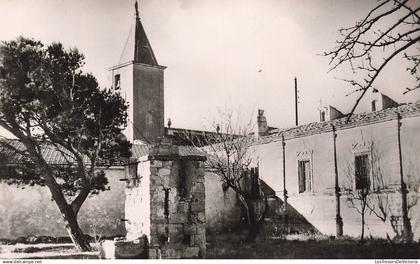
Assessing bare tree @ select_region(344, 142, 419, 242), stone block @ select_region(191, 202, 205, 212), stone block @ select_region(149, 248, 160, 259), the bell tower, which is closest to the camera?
stone block @ select_region(149, 248, 160, 259)

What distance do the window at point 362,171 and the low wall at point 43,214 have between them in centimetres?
737

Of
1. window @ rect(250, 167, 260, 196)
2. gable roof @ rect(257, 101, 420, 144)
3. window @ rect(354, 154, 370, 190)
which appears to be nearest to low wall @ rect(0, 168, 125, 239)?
window @ rect(250, 167, 260, 196)

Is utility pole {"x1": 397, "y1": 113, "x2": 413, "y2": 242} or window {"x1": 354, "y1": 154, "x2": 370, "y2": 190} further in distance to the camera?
window {"x1": 354, "y1": 154, "x2": 370, "y2": 190}

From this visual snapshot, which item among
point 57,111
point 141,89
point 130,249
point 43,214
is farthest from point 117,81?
point 130,249

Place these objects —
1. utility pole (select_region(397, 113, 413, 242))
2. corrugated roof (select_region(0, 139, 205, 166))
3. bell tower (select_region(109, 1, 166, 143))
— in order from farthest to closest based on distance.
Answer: bell tower (select_region(109, 1, 166, 143)), utility pole (select_region(397, 113, 413, 242)), corrugated roof (select_region(0, 139, 205, 166))

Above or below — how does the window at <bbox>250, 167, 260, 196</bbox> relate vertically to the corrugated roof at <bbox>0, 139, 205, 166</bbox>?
below

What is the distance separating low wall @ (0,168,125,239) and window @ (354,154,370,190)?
7.37 meters

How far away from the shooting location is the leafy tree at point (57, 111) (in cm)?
952

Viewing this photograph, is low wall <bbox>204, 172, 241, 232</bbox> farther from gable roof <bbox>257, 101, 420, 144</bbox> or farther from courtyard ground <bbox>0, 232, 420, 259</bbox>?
courtyard ground <bbox>0, 232, 420, 259</bbox>

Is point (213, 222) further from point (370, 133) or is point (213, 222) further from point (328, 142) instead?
point (370, 133)

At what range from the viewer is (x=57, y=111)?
10.2 m

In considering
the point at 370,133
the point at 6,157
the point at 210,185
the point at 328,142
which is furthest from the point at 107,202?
the point at 370,133

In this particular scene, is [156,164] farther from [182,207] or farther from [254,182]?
[254,182]

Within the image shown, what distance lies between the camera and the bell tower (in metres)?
22.5
